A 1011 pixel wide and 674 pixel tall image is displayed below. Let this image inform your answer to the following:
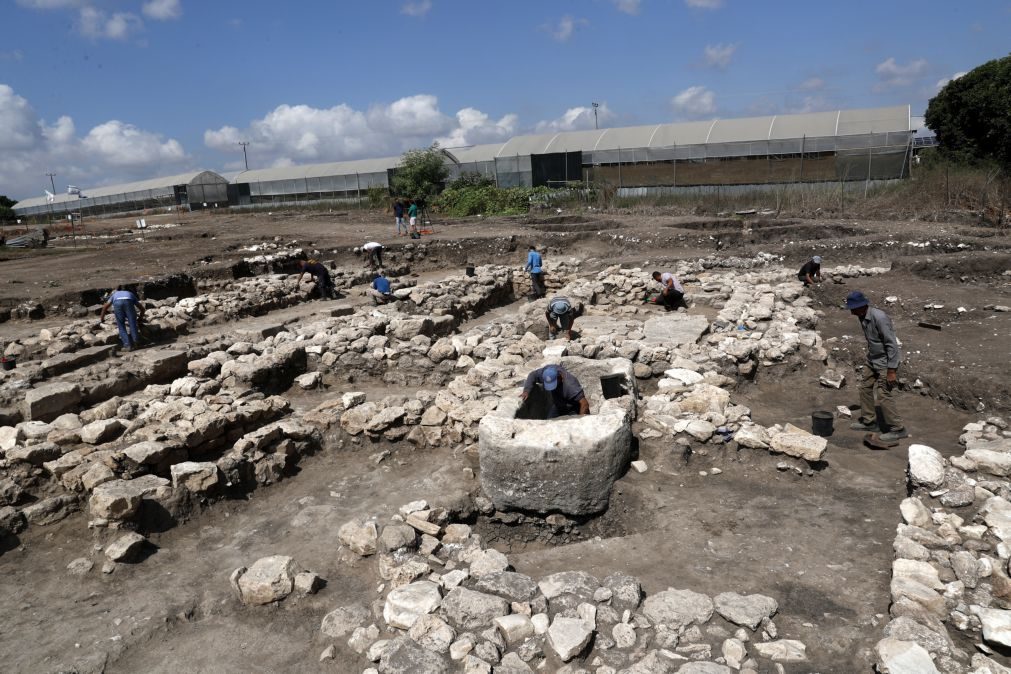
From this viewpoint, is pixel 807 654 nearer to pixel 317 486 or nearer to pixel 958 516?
pixel 958 516

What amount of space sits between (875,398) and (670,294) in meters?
4.89

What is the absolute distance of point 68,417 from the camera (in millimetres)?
6398

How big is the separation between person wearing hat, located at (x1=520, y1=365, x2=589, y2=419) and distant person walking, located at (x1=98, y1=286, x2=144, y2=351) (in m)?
7.28

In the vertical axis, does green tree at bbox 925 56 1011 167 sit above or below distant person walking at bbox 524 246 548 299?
above

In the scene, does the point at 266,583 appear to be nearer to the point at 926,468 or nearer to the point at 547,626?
the point at 547,626

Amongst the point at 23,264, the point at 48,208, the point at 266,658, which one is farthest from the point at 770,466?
the point at 48,208

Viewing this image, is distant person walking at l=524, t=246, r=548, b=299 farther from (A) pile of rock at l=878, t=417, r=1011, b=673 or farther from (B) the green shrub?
(B) the green shrub

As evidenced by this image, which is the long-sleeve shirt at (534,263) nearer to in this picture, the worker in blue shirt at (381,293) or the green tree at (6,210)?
the worker in blue shirt at (381,293)

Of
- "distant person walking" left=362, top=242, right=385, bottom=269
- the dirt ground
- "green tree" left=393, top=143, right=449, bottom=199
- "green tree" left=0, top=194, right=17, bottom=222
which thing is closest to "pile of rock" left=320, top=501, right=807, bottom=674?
the dirt ground

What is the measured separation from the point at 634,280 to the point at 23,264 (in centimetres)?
1902

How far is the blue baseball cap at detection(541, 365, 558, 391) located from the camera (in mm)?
5602

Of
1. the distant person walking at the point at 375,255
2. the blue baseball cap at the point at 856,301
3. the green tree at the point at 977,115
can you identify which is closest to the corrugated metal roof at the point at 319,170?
the distant person walking at the point at 375,255

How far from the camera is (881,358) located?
5.97m

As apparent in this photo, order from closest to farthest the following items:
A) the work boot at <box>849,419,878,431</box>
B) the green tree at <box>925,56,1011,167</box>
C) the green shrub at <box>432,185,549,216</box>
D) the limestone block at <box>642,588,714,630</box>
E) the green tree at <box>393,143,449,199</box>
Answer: the limestone block at <box>642,588,714,630</box> < the work boot at <box>849,419,878,431</box> < the green tree at <box>925,56,1011,167</box> < the green shrub at <box>432,185,549,216</box> < the green tree at <box>393,143,449,199</box>
